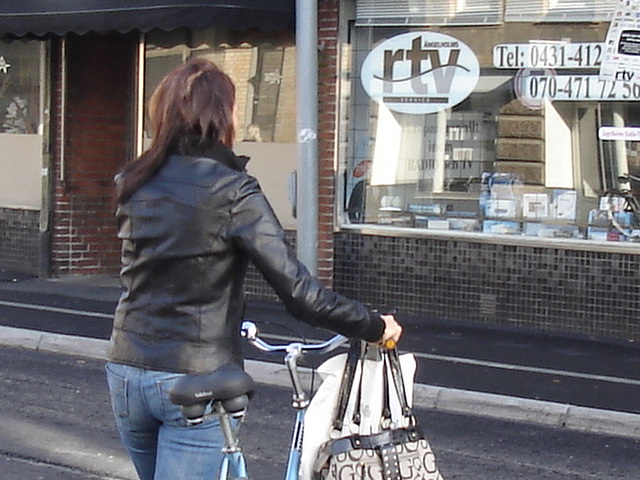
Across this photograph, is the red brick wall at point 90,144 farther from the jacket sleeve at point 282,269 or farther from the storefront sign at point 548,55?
the jacket sleeve at point 282,269

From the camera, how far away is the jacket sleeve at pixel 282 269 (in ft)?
10.8

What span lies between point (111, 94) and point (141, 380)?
37.0 feet

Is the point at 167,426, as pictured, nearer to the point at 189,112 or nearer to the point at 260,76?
the point at 189,112

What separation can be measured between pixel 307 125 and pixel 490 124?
1.97 meters

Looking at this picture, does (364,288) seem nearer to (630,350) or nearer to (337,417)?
(630,350)

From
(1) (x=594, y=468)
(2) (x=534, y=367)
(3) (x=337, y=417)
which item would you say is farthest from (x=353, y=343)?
(2) (x=534, y=367)

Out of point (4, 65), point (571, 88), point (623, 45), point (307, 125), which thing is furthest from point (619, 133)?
point (4, 65)

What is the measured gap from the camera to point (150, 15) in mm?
11617

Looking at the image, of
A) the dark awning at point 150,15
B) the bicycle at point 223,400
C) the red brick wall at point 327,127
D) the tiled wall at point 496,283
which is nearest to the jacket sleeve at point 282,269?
the bicycle at point 223,400

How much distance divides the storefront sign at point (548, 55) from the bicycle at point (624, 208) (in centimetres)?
106

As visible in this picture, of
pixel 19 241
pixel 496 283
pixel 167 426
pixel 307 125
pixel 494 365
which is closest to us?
pixel 167 426

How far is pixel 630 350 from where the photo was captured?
10.2 m

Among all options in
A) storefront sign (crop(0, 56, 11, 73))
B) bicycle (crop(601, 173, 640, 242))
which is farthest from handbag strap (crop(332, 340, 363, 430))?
storefront sign (crop(0, 56, 11, 73))

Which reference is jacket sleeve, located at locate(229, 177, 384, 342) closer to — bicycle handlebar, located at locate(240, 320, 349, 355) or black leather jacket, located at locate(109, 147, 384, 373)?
black leather jacket, located at locate(109, 147, 384, 373)
